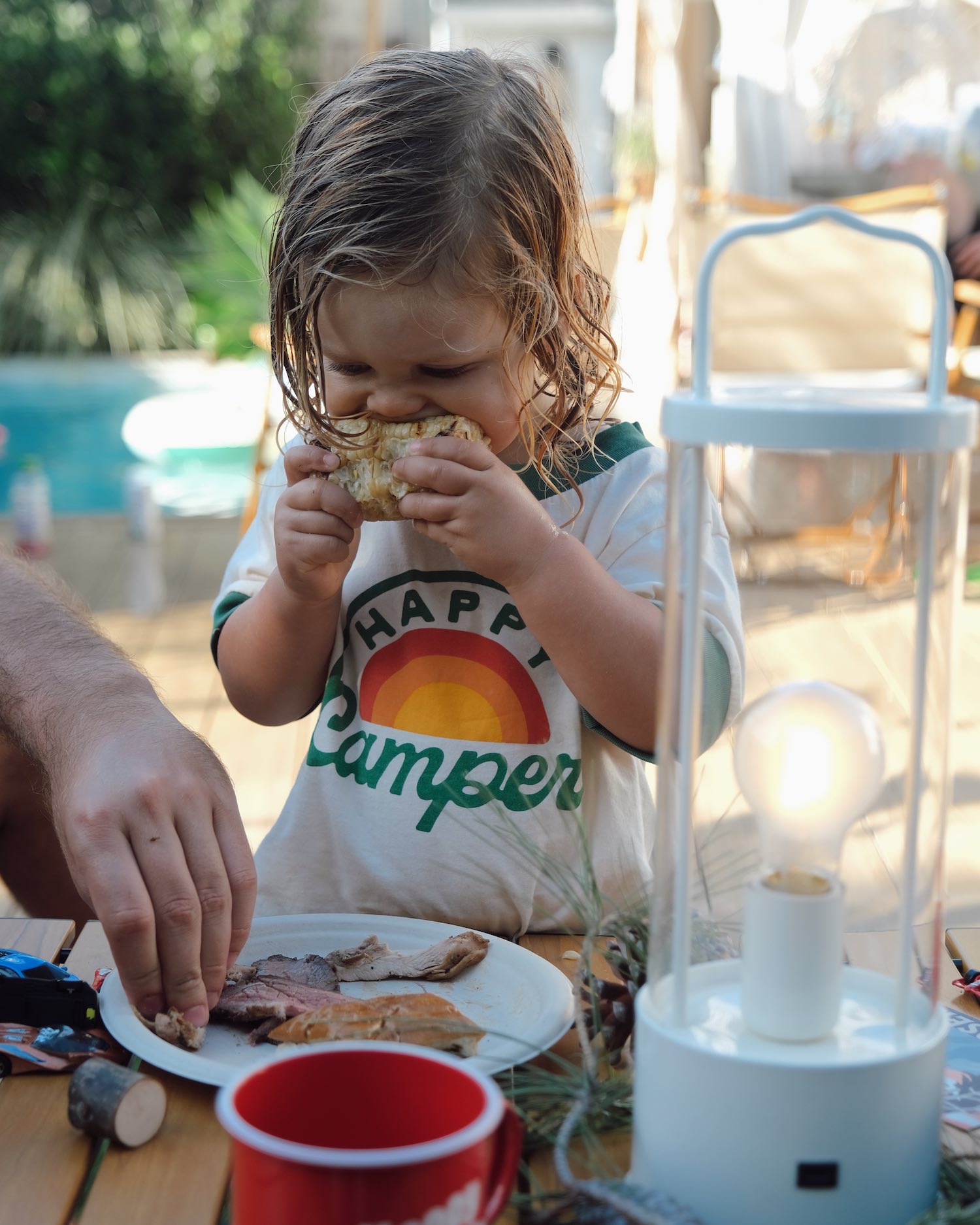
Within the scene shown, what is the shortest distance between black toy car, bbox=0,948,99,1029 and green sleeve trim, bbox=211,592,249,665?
551 millimetres

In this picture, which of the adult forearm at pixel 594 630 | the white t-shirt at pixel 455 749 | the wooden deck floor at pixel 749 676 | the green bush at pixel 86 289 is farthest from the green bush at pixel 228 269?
the adult forearm at pixel 594 630

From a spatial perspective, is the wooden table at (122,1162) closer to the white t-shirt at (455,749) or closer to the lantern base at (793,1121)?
the lantern base at (793,1121)

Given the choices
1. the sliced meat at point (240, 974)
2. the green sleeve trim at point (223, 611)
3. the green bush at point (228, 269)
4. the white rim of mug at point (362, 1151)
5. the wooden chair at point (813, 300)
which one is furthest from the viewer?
the green bush at point (228, 269)

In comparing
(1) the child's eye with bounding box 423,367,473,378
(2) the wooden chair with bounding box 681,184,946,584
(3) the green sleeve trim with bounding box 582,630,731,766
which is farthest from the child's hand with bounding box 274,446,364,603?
(2) the wooden chair with bounding box 681,184,946,584

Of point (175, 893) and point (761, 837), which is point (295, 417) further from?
point (761, 837)

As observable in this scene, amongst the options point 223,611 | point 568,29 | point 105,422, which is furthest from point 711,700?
point 568,29

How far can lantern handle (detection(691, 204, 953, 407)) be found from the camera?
0.58 meters

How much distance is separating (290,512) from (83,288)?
28.9 ft

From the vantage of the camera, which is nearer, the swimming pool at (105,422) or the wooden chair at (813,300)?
the wooden chair at (813,300)

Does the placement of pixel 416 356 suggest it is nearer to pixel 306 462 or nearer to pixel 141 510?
pixel 306 462

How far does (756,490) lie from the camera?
84 cm

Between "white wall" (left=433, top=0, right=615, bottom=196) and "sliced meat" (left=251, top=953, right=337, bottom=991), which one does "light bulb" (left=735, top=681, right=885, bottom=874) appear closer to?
"sliced meat" (left=251, top=953, right=337, bottom=991)

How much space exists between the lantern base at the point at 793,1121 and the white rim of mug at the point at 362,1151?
0.31ft

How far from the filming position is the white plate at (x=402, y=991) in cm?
74
